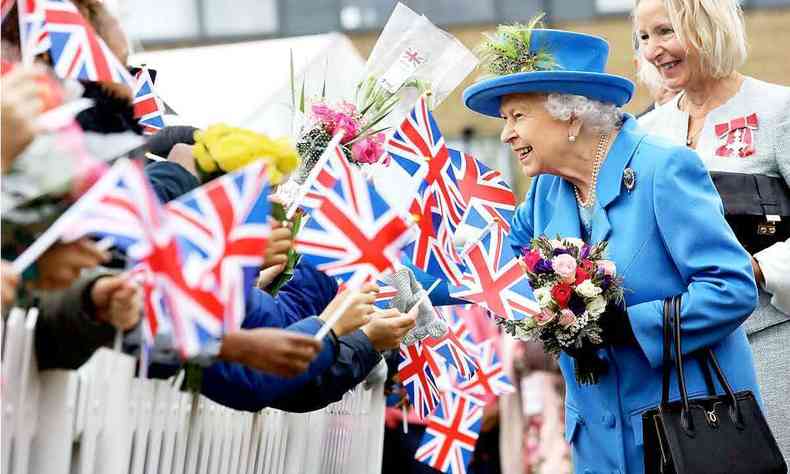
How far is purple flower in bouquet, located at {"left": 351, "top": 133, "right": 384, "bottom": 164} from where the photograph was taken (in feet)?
15.6

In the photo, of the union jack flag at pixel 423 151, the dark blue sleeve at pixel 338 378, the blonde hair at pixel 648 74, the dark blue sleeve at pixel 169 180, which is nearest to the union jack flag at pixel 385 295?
the union jack flag at pixel 423 151

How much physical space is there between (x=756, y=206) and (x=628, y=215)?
0.63 meters

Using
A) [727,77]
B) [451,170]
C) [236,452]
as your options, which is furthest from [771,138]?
[236,452]

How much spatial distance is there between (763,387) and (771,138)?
0.89 m

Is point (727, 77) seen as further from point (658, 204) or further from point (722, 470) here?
point (722, 470)

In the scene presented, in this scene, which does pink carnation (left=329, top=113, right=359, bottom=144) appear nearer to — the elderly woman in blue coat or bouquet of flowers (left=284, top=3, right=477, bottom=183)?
bouquet of flowers (left=284, top=3, right=477, bottom=183)

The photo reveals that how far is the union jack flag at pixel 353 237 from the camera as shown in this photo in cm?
320

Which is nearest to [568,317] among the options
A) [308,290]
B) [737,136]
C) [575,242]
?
[575,242]

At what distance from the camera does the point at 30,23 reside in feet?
10.7

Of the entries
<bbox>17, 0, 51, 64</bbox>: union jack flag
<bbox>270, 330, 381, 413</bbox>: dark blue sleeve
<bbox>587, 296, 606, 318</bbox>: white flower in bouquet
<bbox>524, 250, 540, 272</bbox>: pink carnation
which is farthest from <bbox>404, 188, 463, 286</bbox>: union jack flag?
<bbox>17, 0, 51, 64</bbox>: union jack flag

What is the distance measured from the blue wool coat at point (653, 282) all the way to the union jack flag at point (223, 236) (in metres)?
1.99

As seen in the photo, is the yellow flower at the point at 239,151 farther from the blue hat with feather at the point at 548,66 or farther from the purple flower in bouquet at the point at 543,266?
the blue hat with feather at the point at 548,66

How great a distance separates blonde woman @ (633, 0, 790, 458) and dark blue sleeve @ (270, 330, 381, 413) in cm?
158

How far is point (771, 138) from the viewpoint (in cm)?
502
